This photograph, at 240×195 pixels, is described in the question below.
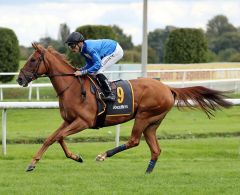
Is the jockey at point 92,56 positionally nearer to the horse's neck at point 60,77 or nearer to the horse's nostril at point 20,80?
the horse's neck at point 60,77

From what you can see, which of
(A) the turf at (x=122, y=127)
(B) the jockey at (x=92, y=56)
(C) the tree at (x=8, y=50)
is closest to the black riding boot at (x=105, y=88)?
(B) the jockey at (x=92, y=56)

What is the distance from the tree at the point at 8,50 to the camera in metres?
27.4

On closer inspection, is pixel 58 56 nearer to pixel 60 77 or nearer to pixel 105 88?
pixel 60 77

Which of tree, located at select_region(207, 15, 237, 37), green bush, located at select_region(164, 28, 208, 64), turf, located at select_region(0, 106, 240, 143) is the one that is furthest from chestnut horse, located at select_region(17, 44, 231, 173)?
tree, located at select_region(207, 15, 237, 37)

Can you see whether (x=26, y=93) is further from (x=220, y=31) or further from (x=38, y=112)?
(x=220, y=31)

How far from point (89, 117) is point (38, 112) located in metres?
9.28

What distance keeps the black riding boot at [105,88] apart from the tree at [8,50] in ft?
58.4

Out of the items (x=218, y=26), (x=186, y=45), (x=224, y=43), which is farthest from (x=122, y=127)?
(x=218, y=26)

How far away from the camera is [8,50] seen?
27.7 m

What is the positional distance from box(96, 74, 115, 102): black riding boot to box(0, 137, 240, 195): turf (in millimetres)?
935

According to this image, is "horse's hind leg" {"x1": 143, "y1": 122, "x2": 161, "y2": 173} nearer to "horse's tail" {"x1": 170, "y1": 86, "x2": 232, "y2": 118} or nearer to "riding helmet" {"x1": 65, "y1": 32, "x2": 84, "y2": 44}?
"horse's tail" {"x1": 170, "y1": 86, "x2": 232, "y2": 118}

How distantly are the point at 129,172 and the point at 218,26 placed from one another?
3035 inches

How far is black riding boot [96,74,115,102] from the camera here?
32.5 ft

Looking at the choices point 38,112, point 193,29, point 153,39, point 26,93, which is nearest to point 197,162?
point 38,112
